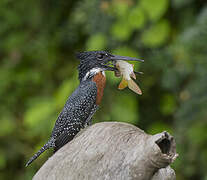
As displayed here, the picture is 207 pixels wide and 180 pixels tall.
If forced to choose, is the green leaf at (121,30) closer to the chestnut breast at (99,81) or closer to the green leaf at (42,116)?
the green leaf at (42,116)

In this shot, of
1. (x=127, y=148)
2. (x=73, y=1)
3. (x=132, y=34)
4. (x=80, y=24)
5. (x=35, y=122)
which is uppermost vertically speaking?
(x=73, y=1)

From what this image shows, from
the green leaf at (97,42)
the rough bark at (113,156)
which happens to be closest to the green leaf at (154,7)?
the green leaf at (97,42)

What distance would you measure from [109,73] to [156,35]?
877mm

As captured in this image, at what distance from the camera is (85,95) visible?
3.29m

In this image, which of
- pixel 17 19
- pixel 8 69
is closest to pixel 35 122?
pixel 8 69

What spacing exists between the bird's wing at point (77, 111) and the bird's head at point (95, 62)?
0.28 ft

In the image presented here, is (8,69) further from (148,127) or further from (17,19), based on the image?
(148,127)

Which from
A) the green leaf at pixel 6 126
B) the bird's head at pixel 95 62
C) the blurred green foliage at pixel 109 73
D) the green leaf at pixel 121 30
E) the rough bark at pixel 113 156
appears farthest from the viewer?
the green leaf at pixel 6 126

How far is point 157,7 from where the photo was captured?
5023 millimetres

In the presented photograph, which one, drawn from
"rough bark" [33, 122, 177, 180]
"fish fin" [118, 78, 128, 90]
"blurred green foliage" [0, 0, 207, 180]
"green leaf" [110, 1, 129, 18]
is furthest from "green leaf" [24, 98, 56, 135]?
"rough bark" [33, 122, 177, 180]

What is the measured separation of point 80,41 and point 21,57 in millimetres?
889

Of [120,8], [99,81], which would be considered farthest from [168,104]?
[99,81]

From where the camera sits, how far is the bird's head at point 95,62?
Answer: 3249 millimetres

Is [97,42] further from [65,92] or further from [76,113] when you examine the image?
[76,113]
